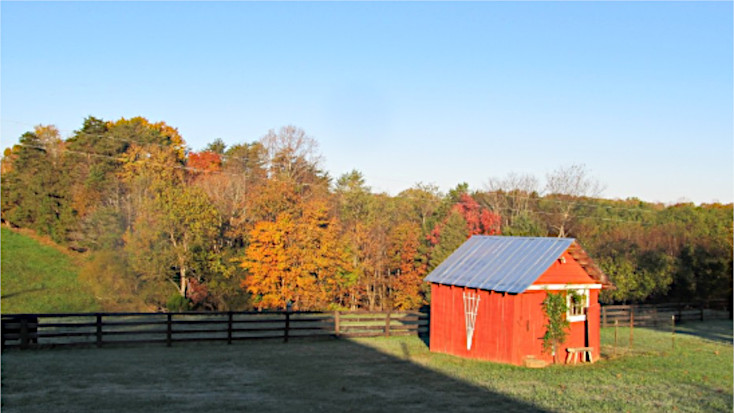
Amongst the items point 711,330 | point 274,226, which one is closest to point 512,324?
point 711,330

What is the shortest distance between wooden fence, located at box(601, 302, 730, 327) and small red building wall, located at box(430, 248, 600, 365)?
8.62 m

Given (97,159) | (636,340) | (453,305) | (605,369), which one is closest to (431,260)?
(636,340)

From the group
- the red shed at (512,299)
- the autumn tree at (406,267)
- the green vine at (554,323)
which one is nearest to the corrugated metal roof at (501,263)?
the red shed at (512,299)

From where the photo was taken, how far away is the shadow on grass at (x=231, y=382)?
12.8m

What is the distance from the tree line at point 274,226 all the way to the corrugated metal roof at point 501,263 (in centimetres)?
1732

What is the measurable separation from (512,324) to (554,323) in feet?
4.29

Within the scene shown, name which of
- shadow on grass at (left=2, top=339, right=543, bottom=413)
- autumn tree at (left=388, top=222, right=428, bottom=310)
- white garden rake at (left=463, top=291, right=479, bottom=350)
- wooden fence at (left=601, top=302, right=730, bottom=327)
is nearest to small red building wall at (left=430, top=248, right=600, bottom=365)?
white garden rake at (left=463, top=291, right=479, bottom=350)

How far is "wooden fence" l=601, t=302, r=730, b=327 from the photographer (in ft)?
97.3

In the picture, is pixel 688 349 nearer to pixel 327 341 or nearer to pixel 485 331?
pixel 485 331

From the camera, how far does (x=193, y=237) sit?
1622 inches

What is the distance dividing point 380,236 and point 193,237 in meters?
13.6

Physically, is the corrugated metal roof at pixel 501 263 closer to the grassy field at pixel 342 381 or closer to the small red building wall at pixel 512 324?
the small red building wall at pixel 512 324

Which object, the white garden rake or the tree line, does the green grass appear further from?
the white garden rake

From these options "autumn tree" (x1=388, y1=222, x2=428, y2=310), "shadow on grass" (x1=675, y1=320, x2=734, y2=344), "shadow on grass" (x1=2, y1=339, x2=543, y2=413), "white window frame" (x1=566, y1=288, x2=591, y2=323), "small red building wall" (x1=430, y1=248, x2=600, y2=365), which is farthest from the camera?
"autumn tree" (x1=388, y1=222, x2=428, y2=310)
